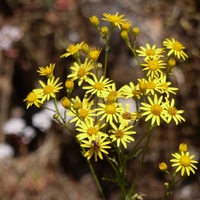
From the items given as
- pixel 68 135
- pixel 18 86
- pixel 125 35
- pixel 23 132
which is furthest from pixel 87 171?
pixel 125 35

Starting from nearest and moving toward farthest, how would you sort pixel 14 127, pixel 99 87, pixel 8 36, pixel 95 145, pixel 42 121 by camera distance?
pixel 95 145 < pixel 99 87 < pixel 42 121 < pixel 14 127 < pixel 8 36

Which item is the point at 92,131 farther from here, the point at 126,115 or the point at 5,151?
the point at 5,151

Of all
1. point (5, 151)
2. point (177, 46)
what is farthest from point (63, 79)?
point (177, 46)

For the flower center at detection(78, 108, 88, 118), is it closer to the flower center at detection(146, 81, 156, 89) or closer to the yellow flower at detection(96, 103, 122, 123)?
the yellow flower at detection(96, 103, 122, 123)

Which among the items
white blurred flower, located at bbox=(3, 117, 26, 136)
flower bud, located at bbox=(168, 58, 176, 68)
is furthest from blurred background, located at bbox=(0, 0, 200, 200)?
flower bud, located at bbox=(168, 58, 176, 68)

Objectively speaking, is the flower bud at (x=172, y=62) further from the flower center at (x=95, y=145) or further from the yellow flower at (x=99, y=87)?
the flower center at (x=95, y=145)

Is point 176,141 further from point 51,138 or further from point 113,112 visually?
point 113,112
